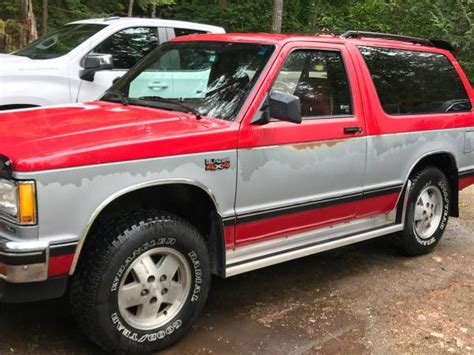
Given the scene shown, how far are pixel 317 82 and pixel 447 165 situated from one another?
197 centimetres

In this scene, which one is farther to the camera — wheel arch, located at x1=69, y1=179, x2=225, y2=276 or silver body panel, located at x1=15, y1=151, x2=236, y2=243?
wheel arch, located at x1=69, y1=179, x2=225, y2=276

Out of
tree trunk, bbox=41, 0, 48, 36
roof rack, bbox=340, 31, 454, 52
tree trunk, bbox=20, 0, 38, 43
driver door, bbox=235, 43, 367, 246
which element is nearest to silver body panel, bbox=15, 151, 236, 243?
driver door, bbox=235, 43, 367, 246

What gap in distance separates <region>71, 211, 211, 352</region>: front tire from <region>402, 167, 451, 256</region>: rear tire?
2.38m

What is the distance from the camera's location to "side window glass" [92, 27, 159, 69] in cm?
744

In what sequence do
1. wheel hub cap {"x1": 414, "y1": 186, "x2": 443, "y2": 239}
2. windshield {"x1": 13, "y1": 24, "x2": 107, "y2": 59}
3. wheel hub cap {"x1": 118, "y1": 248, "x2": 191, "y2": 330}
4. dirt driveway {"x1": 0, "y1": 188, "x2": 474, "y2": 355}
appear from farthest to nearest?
windshield {"x1": 13, "y1": 24, "x2": 107, "y2": 59}, wheel hub cap {"x1": 414, "y1": 186, "x2": 443, "y2": 239}, dirt driveway {"x1": 0, "y1": 188, "x2": 474, "y2": 355}, wheel hub cap {"x1": 118, "y1": 248, "x2": 191, "y2": 330}

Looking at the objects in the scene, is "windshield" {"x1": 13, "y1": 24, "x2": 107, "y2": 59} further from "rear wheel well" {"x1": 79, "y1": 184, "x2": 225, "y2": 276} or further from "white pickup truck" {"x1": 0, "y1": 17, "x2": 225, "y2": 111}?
"rear wheel well" {"x1": 79, "y1": 184, "x2": 225, "y2": 276}

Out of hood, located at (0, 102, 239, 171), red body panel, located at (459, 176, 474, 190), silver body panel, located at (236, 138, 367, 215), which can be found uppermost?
hood, located at (0, 102, 239, 171)

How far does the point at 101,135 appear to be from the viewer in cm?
327

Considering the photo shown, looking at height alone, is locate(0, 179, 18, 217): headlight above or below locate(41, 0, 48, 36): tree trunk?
below

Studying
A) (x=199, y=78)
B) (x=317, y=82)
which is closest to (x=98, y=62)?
(x=199, y=78)

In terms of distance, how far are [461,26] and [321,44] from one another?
15.2 metres

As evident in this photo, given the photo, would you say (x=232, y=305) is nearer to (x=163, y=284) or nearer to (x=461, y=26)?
(x=163, y=284)

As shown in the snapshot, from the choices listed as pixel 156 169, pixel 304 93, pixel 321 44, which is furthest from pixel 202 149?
pixel 321 44

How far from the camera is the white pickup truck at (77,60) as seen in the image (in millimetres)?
6688
